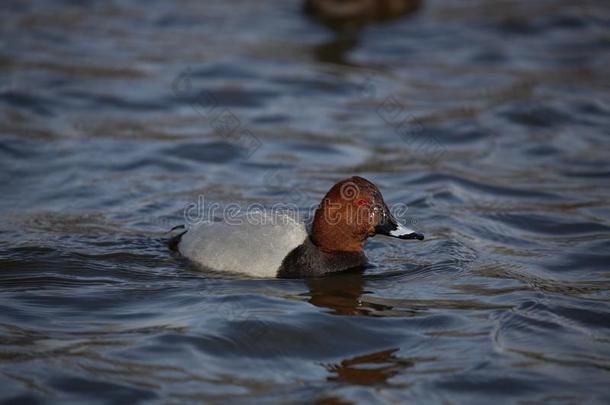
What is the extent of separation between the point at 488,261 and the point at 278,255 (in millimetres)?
1974

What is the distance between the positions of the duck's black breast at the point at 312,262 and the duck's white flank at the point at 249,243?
0.05 meters

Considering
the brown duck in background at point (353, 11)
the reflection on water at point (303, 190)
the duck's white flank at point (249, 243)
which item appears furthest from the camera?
the brown duck in background at point (353, 11)

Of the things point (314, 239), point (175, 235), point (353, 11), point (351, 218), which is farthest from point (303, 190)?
point (353, 11)

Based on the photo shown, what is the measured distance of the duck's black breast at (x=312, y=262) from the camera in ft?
24.7

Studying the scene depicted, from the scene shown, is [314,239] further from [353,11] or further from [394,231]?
[353,11]

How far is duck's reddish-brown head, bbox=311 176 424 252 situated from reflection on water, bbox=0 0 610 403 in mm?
356

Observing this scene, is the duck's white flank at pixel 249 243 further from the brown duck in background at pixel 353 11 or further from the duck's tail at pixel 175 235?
the brown duck in background at pixel 353 11

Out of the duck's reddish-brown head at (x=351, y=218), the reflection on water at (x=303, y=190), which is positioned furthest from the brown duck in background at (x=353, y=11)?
the duck's reddish-brown head at (x=351, y=218)

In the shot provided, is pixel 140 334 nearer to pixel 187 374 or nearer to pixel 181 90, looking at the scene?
pixel 187 374

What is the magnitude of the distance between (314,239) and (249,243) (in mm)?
540

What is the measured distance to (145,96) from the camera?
45.6 ft

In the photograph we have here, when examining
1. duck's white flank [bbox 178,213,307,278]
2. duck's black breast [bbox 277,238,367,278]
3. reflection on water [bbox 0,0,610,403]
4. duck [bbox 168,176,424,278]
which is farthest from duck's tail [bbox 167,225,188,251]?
duck's black breast [bbox 277,238,367,278]

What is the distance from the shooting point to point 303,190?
10266 mm

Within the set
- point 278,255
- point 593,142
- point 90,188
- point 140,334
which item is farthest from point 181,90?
point 140,334
